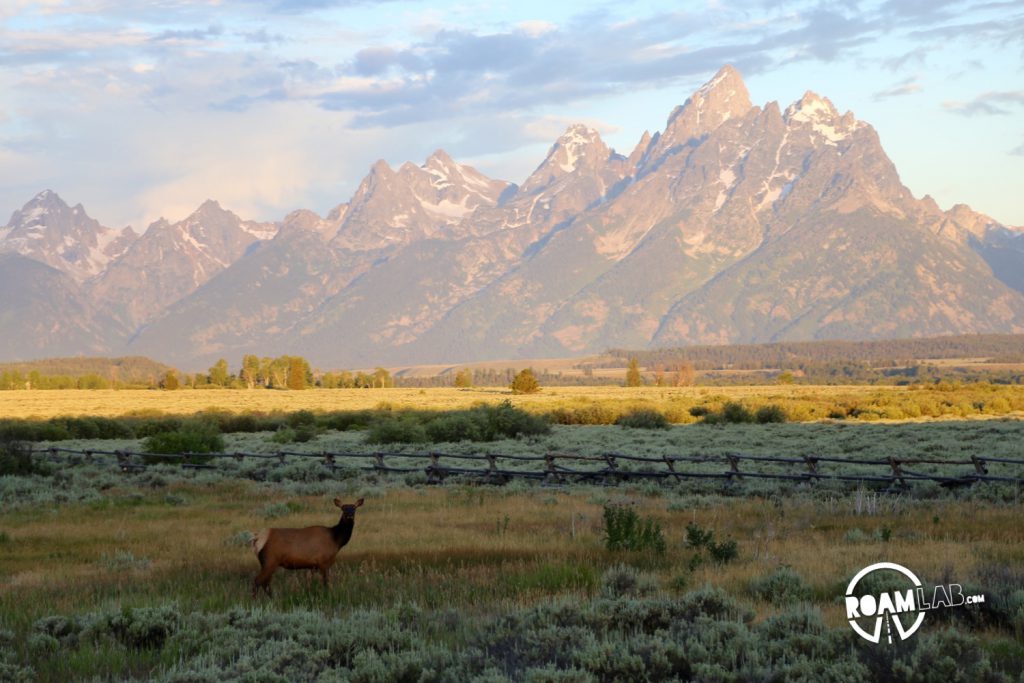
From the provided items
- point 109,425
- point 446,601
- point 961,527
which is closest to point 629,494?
point 961,527

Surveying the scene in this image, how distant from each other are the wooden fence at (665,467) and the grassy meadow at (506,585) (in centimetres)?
53

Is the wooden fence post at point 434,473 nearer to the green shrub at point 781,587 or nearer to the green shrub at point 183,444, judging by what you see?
the green shrub at point 183,444

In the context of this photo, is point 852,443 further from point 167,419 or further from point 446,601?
point 167,419

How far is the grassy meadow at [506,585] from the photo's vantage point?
8.26 meters

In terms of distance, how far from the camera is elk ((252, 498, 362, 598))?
11.3 meters

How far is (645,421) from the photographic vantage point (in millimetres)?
53844

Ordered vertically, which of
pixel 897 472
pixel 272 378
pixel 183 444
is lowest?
pixel 183 444

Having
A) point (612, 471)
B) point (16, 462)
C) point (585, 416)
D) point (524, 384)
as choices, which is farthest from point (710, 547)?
point (524, 384)

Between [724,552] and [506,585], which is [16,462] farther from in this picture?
[724,552]

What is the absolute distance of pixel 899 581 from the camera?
10.5m

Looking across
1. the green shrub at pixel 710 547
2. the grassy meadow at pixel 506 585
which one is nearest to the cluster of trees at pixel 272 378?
the grassy meadow at pixel 506 585

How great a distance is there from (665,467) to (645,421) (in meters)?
24.0

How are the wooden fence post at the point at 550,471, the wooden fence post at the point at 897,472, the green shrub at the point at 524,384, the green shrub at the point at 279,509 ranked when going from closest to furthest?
the green shrub at the point at 279,509
the wooden fence post at the point at 897,472
the wooden fence post at the point at 550,471
the green shrub at the point at 524,384

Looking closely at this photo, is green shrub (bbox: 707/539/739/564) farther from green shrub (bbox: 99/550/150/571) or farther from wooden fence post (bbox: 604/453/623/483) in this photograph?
wooden fence post (bbox: 604/453/623/483)
